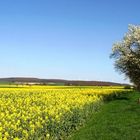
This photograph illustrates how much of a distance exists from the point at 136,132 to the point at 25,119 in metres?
8.48

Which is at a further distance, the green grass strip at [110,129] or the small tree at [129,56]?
the small tree at [129,56]

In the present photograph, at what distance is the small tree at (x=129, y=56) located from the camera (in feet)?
197

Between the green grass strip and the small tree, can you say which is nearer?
the green grass strip

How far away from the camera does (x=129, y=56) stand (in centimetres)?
5997

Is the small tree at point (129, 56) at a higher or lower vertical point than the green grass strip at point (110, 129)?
higher

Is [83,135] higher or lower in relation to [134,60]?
lower

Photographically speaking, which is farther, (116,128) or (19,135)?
(116,128)

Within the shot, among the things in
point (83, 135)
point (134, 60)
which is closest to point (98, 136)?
point (83, 135)

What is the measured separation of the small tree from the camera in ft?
197

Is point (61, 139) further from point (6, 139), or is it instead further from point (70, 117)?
point (6, 139)

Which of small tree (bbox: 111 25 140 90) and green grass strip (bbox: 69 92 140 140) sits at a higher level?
small tree (bbox: 111 25 140 90)

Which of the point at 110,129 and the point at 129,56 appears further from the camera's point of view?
the point at 129,56

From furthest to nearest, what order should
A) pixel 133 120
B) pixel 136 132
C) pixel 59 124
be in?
pixel 133 120 < pixel 136 132 < pixel 59 124

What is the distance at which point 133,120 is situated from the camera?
30359mm
